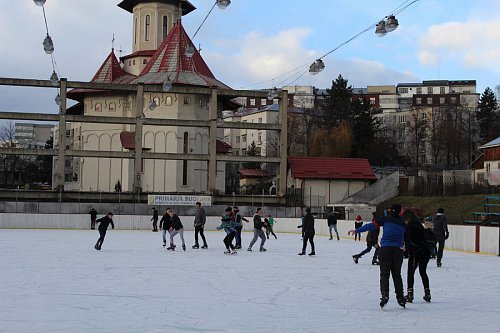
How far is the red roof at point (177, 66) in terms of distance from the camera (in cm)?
6794

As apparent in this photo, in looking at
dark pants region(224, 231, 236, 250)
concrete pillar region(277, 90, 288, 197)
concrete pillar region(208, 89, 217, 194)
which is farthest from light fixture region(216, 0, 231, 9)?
concrete pillar region(277, 90, 288, 197)

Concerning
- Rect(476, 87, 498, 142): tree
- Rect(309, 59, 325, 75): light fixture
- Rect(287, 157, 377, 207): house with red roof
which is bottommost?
Rect(287, 157, 377, 207): house with red roof

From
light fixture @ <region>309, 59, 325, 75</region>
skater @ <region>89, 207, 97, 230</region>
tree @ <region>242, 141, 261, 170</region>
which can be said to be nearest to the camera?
light fixture @ <region>309, 59, 325, 75</region>

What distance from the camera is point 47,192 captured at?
2095 inches

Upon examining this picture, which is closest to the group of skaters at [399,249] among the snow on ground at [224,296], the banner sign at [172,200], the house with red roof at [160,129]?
the snow on ground at [224,296]

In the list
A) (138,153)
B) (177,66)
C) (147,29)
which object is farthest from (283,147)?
(147,29)

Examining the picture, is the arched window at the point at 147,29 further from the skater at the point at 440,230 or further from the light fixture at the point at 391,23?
the light fixture at the point at 391,23

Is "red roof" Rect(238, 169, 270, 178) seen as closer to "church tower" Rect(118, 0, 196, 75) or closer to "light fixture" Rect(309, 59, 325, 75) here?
"church tower" Rect(118, 0, 196, 75)

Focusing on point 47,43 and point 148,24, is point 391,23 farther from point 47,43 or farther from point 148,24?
point 148,24

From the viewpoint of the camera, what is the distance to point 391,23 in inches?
632

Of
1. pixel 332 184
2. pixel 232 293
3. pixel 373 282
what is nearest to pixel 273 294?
pixel 232 293

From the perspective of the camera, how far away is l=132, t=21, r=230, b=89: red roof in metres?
67.9

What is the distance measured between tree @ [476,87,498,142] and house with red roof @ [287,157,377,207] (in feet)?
101

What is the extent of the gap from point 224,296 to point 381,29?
7399 millimetres
